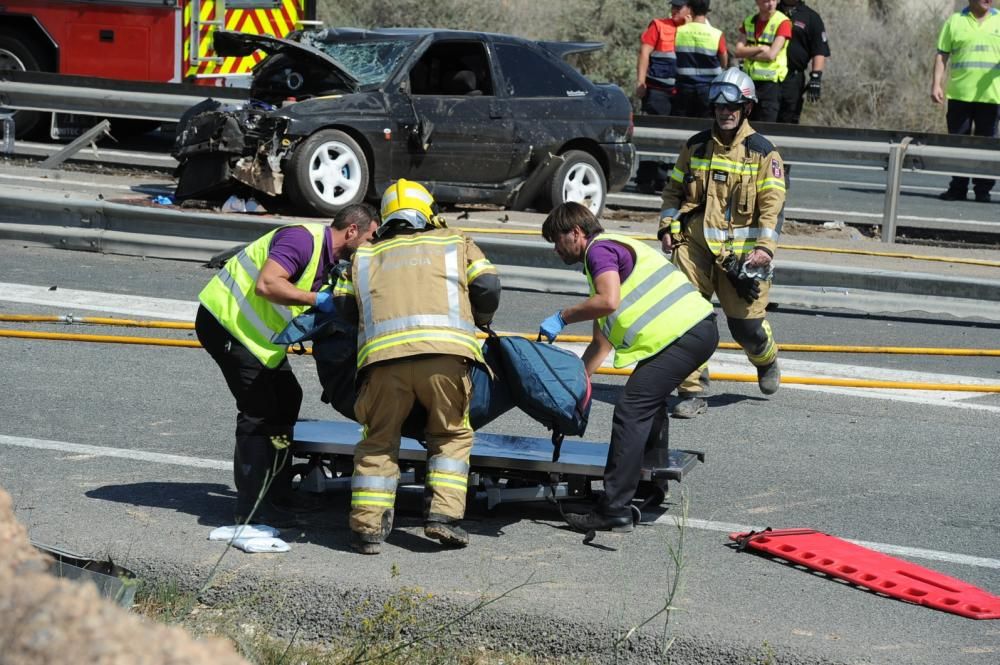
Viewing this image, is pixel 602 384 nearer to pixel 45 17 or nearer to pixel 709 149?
pixel 709 149

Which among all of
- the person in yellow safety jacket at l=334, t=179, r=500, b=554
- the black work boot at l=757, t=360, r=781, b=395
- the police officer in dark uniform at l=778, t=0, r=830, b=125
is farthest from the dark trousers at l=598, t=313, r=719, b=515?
the police officer in dark uniform at l=778, t=0, r=830, b=125

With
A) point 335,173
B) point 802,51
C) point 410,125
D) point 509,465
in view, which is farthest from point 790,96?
point 509,465

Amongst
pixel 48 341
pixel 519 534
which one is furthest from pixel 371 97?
pixel 519 534

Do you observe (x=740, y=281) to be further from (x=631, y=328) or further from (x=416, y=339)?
(x=416, y=339)

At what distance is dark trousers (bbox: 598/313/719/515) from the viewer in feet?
18.0

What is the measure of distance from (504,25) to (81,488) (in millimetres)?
24630

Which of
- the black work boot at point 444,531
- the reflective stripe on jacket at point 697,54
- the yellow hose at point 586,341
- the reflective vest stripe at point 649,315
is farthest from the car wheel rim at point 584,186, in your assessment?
the black work boot at point 444,531

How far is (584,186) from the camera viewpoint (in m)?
13.3

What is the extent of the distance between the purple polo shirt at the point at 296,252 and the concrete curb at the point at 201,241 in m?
4.97

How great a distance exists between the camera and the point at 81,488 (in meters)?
5.86

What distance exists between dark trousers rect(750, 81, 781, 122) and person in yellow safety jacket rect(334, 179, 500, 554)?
33.8 ft

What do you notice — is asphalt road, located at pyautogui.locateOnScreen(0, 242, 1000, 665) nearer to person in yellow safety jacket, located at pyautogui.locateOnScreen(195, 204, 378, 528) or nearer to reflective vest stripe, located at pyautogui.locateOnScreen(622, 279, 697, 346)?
person in yellow safety jacket, located at pyautogui.locateOnScreen(195, 204, 378, 528)

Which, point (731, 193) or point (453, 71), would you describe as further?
point (453, 71)

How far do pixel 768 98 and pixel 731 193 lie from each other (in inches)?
303
